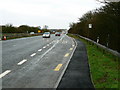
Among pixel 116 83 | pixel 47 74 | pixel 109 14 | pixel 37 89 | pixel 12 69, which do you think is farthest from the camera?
pixel 109 14

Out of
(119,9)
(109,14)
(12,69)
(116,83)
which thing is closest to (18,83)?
(12,69)

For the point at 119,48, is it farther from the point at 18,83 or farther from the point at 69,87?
the point at 18,83

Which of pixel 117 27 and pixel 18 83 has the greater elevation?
pixel 117 27

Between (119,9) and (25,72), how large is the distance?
7218 mm

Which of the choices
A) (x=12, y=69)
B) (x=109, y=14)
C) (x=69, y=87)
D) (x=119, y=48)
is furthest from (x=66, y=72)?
(x=109, y=14)

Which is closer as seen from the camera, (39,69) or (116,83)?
(116,83)

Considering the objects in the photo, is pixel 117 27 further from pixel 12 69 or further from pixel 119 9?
pixel 12 69

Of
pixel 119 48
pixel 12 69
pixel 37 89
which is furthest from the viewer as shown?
pixel 119 48

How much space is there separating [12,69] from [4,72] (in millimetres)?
625

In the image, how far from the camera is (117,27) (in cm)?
1121

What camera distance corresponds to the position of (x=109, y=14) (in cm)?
1297

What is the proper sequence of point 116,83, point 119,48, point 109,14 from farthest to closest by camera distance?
1. point 109,14
2. point 119,48
3. point 116,83

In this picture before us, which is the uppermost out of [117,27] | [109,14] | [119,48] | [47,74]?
[109,14]

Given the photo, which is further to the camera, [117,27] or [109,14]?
[109,14]
